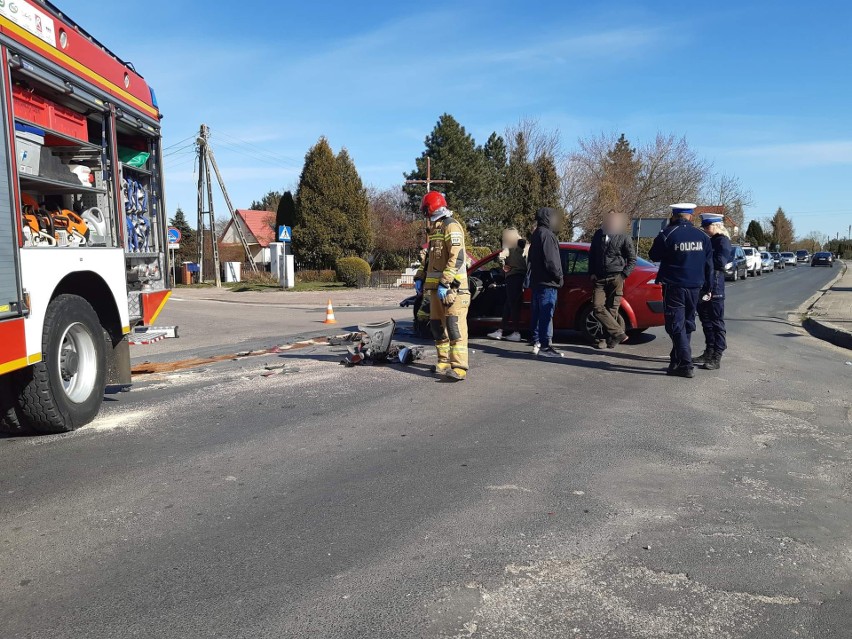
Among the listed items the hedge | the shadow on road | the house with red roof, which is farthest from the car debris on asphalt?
the house with red roof

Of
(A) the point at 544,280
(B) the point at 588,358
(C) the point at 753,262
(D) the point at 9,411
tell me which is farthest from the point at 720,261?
(C) the point at 753,262

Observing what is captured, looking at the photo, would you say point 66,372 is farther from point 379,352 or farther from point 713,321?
point 713,321

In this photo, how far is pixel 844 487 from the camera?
4184 millimetres

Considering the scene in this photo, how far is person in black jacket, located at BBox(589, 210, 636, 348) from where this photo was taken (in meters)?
8.91

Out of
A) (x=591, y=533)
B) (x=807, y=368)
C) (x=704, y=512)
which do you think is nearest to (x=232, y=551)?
(x=591, y=533)

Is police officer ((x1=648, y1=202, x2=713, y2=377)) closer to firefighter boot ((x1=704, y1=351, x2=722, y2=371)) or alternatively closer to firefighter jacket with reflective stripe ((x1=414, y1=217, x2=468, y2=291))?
firefighter boot ((x1=704, y1=351, x2=722, y2=371))

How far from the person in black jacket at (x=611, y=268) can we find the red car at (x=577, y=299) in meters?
0.23

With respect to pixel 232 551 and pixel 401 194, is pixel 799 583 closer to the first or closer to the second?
pixel 232 551

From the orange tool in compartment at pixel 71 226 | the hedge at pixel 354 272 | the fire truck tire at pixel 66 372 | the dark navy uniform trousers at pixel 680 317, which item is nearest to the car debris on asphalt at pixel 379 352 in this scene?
the dark navy uniform trousers at pixel 680 317

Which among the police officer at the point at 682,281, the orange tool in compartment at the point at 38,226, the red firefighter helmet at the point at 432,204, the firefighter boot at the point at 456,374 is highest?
the red firefighter helmet at the point at 432,204

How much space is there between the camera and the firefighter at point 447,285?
23.3ft

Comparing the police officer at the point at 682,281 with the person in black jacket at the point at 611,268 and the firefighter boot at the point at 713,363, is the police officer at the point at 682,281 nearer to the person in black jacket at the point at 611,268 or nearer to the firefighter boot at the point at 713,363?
the firefighter boot at the point at 713,363

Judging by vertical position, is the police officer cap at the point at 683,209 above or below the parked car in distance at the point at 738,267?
above

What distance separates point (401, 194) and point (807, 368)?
53.1 metres
